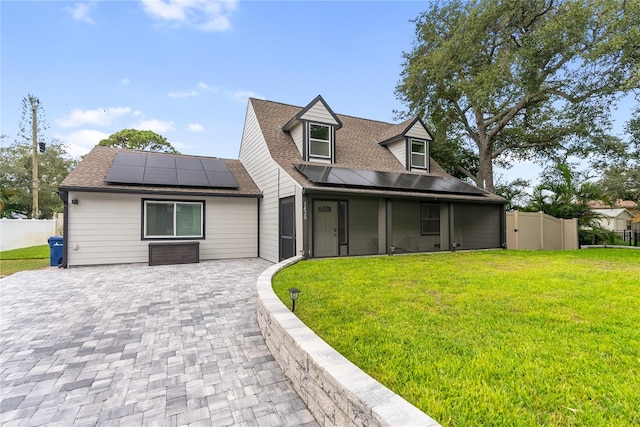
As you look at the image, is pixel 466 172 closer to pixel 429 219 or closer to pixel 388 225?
pixel 429 219

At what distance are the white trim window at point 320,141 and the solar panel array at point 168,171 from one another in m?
3.03

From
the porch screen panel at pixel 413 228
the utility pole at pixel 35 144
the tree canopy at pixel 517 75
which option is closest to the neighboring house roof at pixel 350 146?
the porch screen panel at pixel 413 228

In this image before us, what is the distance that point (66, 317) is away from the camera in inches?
165

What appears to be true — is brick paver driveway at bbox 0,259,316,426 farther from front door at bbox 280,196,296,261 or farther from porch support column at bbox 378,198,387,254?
porch support column at bbox 378,198,387,254

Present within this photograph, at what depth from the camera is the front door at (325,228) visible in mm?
9523

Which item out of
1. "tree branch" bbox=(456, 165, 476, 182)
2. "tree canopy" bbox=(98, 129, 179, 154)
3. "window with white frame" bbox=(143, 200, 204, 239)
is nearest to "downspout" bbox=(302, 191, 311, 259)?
"window with white frame" bbox=(143, 200, 204, 239)

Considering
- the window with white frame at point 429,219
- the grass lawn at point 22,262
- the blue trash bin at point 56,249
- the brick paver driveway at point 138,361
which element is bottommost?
the brick paver driveway at point 138,361

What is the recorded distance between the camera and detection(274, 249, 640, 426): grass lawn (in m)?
1.81

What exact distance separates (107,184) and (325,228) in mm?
6649

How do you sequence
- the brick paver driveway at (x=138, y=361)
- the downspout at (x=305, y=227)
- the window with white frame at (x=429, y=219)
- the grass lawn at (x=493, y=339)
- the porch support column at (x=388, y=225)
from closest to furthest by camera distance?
the grass lawn at (x=493, y=339) → the brick paver driveway at (x=138, y=361) → the downspout at (x=305, y=227) → the porch support column at (x=388, y=225) → the window with white frame at (x=429, y=219)

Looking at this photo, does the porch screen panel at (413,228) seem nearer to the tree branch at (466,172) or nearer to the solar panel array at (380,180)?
the solar panel array at (380,180)

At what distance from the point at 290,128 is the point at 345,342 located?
9.43 m

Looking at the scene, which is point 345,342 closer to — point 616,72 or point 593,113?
point 616,72

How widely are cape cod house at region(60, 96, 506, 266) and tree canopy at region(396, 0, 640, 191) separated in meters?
5.30
